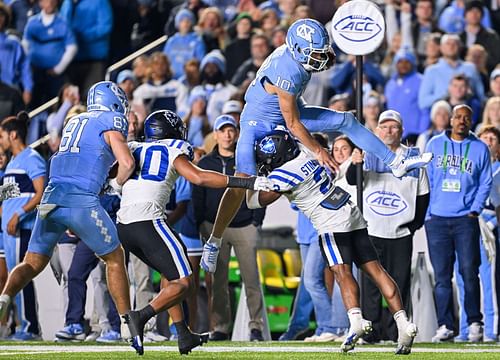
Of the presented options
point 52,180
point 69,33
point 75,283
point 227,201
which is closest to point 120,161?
point 52,180

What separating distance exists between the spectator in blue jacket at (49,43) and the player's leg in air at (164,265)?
8839 mm

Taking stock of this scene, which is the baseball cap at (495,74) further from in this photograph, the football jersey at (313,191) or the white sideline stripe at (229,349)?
the football jersey at (313,191)

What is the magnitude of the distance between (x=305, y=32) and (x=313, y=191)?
57.0 inches

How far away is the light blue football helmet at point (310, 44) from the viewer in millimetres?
11109

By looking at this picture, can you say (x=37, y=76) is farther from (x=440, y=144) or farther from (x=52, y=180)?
(x=52, y=180)

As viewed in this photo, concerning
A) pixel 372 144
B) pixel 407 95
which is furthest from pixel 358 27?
pixel 407 95

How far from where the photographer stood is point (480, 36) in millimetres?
17750

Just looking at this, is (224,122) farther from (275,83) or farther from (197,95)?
(197,95)

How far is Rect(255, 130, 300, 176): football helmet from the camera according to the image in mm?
10422

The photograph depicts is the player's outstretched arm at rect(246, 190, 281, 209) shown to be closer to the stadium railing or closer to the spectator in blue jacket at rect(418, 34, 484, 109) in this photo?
the spectator in blue jacket at rect(418, 34, 484, 109)

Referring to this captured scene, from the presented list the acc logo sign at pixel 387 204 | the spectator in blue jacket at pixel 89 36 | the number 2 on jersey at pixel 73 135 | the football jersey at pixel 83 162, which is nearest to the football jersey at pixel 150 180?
the football jersey at pixel 83 162

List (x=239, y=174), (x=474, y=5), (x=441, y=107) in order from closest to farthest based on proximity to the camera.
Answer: (x=239, y=174), (x=441, y=107), (x=474, y=5)

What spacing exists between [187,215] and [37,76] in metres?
6.04

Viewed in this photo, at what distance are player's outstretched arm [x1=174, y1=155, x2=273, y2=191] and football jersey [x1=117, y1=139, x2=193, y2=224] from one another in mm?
102
